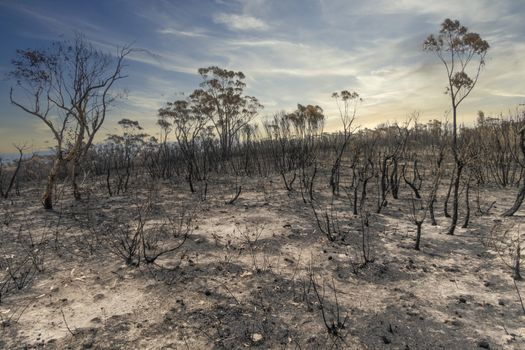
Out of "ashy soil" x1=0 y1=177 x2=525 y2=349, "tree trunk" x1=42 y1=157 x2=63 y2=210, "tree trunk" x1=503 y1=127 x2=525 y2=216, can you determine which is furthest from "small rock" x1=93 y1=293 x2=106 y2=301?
"tree trunk" x1=503 y1=127 x2=525 y2=216

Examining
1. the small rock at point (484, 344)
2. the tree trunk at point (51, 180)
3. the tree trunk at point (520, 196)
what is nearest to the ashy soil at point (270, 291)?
the small rock at point (484, 344)

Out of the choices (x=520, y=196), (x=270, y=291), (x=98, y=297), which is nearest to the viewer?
(x=98, y=297)

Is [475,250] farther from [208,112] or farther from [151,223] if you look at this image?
[208,112]

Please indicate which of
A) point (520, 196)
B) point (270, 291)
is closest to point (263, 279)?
point (270, 291)

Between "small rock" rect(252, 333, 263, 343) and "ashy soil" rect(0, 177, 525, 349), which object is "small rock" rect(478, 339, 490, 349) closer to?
"ashy soil" rect(0, 177, 525, 349)

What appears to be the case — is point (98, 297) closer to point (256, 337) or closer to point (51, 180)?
point (256, 337)

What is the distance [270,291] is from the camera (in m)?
3.79

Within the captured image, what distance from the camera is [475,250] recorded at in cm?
496

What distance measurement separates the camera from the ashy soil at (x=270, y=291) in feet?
9.66

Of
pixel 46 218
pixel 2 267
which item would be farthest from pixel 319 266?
pixel 46 218

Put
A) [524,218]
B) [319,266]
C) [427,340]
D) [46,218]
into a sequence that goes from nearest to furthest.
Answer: [427,340] < [319,266] < [524,218] < [46,218]

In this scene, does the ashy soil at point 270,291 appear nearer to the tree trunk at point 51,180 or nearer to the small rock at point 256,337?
the small rock at point 256,337

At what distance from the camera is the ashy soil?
2943 millimetres

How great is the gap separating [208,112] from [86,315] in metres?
25.0
